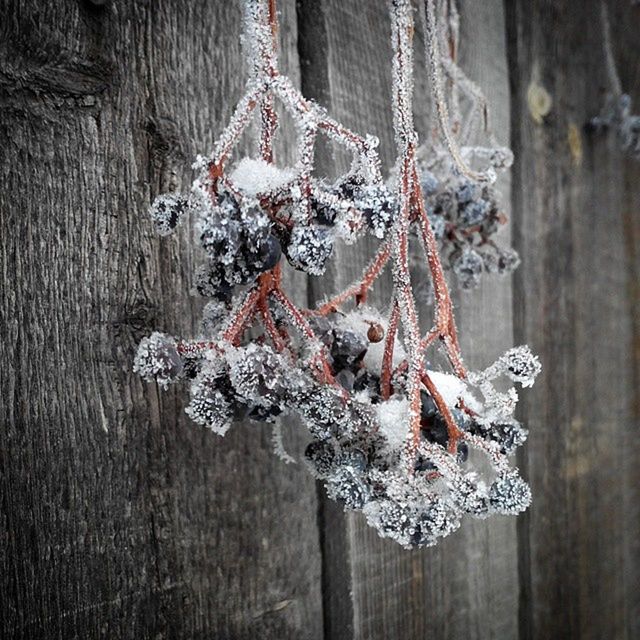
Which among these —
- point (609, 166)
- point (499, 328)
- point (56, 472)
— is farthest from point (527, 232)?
point (56, 472)

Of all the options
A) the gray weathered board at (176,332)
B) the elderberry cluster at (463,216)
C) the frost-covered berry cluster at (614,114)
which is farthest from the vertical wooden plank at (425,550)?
the frost-covered berry cluster at (614,114)

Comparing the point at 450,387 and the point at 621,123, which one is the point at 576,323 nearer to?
the point at 621,123

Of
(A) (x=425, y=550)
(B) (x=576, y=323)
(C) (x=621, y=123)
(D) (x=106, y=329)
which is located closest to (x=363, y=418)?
(D) (x=106, y=329)

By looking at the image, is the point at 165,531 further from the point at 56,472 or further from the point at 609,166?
the point at 609,166

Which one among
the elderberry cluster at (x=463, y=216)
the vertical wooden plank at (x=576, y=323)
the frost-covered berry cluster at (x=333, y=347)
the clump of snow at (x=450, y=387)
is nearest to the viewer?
the frost-covered berry cluster at (x=333, y=347)

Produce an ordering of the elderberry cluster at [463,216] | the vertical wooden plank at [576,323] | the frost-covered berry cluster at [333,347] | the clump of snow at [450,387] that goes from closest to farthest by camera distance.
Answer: the frost-covered berry cluster at [333,347], the clump of snow at [450,387], the elderberry cluster at [463,216], the vertical wooden plank at [576,323]

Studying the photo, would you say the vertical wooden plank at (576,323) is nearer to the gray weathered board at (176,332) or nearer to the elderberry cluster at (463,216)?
the gray weathered board at (176,332)

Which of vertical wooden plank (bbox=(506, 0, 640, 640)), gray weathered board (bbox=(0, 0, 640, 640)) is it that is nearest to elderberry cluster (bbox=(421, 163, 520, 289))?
gray weathered board (bbox=(0, 0, 640, 640))
